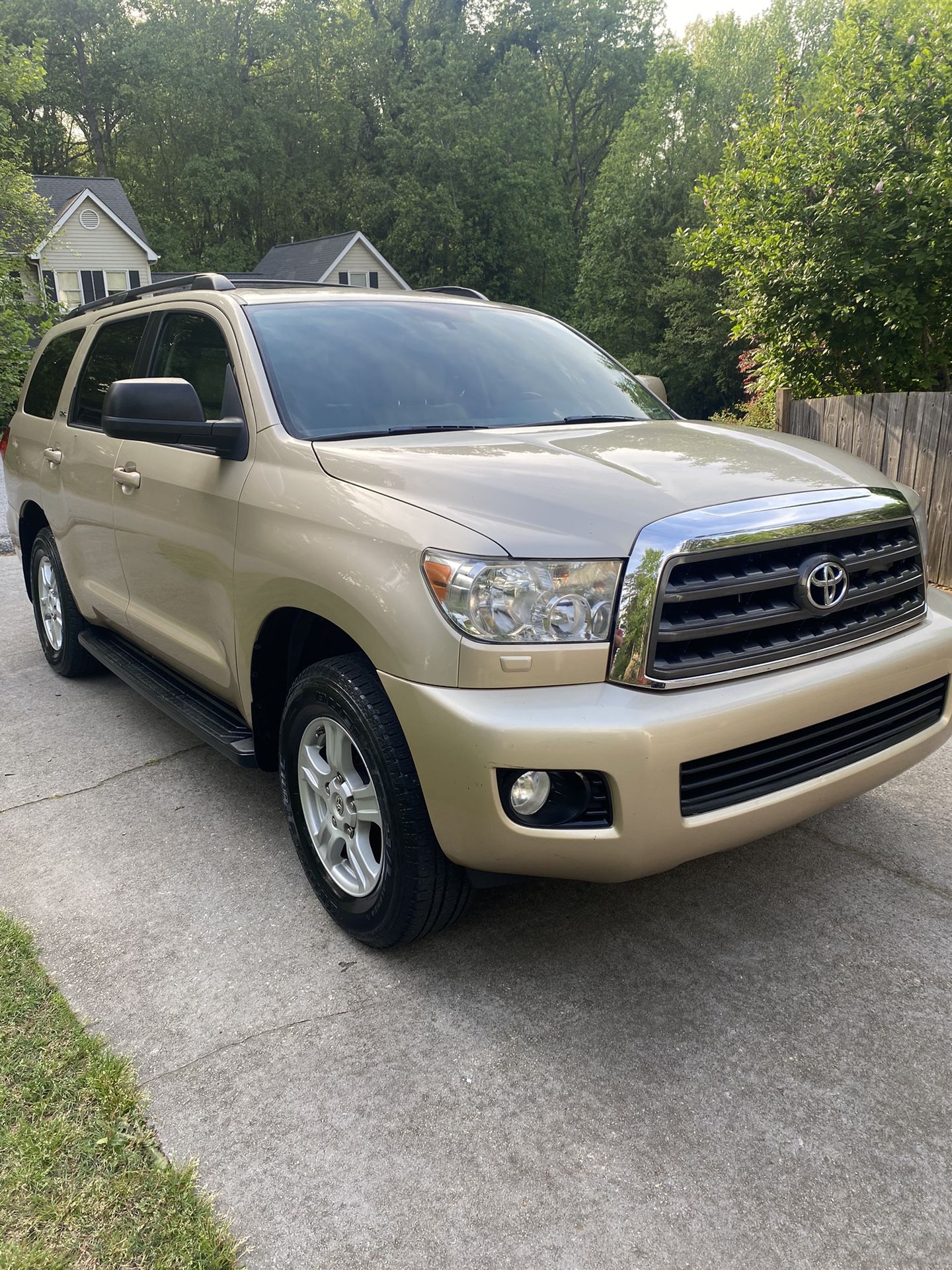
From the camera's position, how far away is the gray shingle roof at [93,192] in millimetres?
35750

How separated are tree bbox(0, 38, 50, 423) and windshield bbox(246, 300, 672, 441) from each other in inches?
506

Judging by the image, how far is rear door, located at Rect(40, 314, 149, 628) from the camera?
165 inches

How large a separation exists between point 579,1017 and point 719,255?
740 cm

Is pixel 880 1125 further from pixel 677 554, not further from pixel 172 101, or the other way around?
pixel 172 101

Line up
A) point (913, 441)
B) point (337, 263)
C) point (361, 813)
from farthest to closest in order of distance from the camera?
point (337, 263), point (913, 441), point (361, 813)

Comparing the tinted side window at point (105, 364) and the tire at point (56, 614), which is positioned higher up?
the tinted side window at point (105, 364)

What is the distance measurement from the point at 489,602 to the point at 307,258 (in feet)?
135

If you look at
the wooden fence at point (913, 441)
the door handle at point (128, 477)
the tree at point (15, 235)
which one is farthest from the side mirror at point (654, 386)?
the tree at point (15, 235)

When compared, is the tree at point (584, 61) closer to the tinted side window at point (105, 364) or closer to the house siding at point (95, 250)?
the house siding at point (95, 250)

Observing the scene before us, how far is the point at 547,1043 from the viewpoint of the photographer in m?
2.45

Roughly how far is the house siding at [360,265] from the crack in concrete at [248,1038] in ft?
128

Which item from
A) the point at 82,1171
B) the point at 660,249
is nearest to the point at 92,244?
the point at 660,249

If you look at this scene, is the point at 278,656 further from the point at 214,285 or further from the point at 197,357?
the point at 214,285

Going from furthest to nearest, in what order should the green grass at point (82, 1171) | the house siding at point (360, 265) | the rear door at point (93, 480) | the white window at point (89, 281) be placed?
the house siding at point (360, 265)
the white window at point (89, 281)
the rear door at point (93, 480)
the green grass at point (82, 1171)
